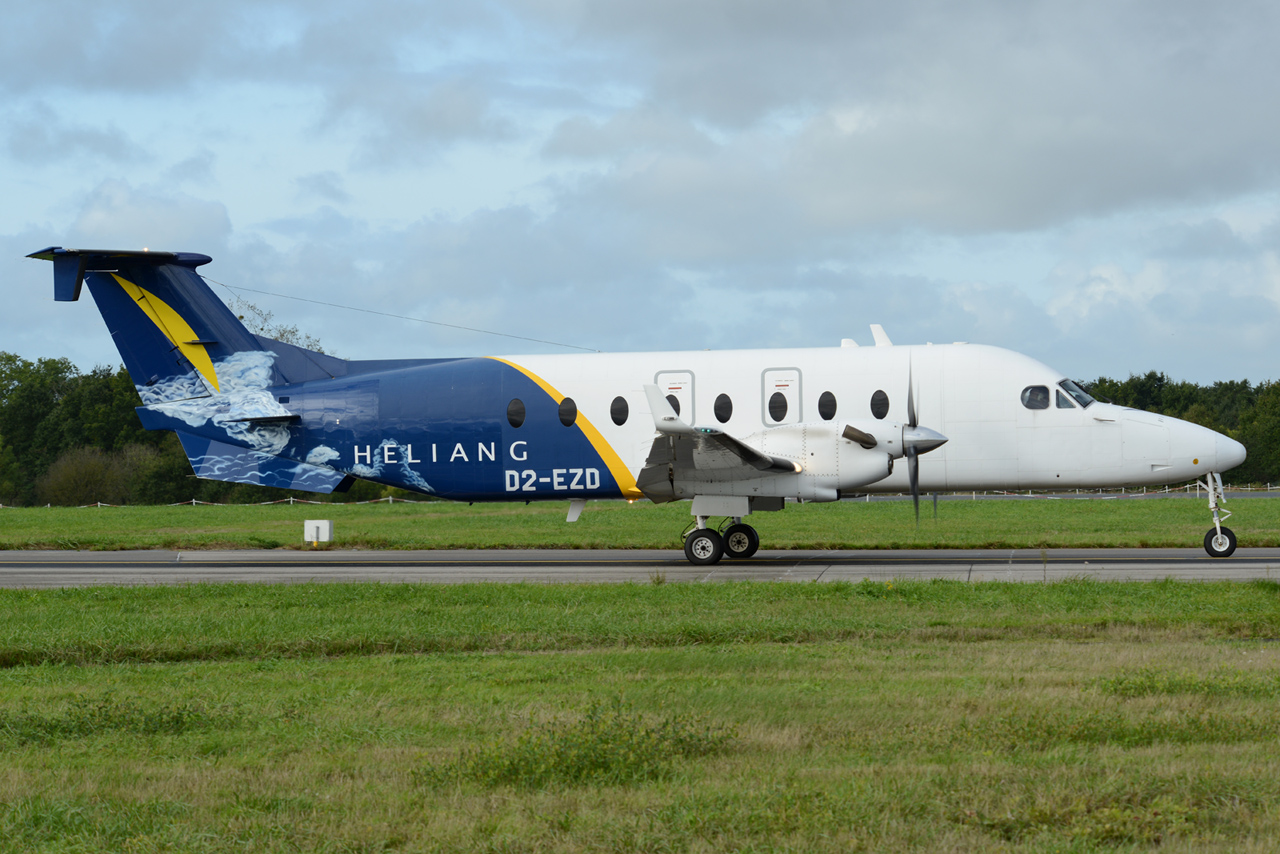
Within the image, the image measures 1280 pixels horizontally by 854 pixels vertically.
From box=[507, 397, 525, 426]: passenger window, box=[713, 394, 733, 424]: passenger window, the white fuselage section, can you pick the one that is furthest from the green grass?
box=[507, 397, 525, 426]: passenger window

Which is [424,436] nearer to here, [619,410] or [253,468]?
[253,468]

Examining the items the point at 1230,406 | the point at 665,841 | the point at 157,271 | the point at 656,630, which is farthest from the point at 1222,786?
the point at 1230,406

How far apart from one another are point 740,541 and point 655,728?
46.5ft

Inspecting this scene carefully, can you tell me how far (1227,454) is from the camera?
789 inches

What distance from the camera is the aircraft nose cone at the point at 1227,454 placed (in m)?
20.0

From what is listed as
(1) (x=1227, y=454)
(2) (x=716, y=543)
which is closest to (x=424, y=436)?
(2) (x=716, y=543)

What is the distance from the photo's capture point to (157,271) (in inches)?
919

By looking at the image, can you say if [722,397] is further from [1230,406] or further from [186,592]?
[1230,406]

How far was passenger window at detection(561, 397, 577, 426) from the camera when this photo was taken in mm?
21719

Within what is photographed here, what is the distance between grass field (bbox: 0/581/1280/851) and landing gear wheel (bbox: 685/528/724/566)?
688cm

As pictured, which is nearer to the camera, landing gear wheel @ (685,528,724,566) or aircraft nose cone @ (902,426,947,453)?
aircraft nose cone @ (902,426,947,453)

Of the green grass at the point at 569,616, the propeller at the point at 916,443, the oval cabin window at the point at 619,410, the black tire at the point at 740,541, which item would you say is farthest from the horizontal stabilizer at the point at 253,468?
the propeller at the point at 916,443

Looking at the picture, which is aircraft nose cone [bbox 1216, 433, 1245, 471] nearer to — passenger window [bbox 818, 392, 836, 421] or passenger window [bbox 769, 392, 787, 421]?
passenger window [bbox 818, 392, 836, 421]

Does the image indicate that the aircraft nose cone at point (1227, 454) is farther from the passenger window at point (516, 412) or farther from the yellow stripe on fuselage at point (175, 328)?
the yellow stripe on fuselage at point (175, 328)
